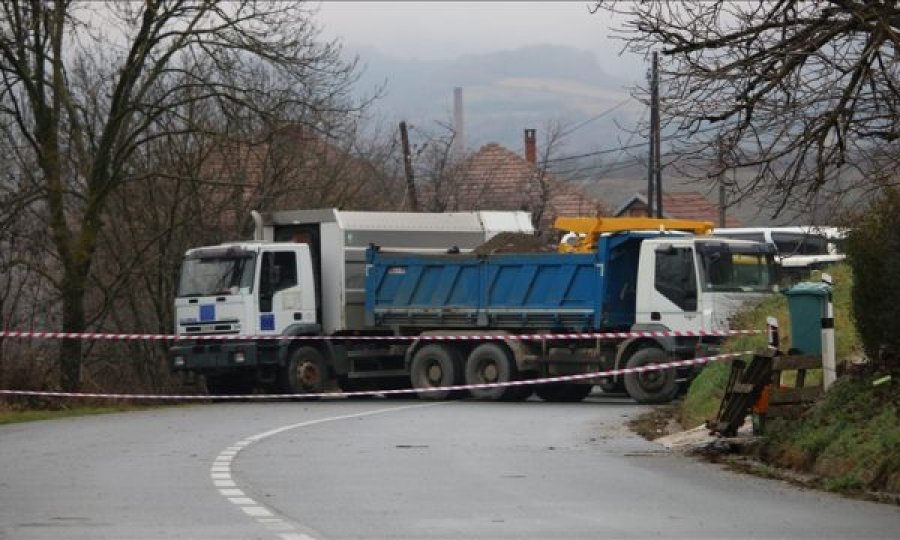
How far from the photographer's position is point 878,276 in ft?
55.1

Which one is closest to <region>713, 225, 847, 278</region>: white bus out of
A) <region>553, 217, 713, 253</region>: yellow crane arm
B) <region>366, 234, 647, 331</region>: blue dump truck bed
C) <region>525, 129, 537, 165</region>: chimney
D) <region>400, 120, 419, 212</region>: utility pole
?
<region>553, 217, 713, 253</region>: yellow crane arm

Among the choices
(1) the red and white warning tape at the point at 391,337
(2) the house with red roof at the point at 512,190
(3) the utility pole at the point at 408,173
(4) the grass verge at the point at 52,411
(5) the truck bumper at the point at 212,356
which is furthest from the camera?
(2) the house with red roof at the point at 512,190

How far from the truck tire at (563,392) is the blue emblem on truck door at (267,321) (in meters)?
5.16

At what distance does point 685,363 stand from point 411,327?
6.98 metres

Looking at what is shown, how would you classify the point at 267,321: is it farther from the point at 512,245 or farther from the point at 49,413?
the point at 49,413

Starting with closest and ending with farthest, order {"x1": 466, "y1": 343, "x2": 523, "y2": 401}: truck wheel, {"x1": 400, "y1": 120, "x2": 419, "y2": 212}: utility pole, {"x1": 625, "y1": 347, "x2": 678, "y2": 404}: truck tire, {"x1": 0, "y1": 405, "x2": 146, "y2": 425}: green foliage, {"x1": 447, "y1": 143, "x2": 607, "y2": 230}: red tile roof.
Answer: {"x1": 0, "y1": 405, "x2": 146, "y2": 425}: green foliage → {"x1": 625, "y1": 347, "x2": 678, "y2": 404}: truck tire → {"x1": 466, "y1": 343, "x2": 523, "y2": 401}: truck wheel → {"x1": 400, "y1": 120, "x2": 419, "y2": 212}: utility pole → {"x1": 447, "y1": 143, "x2": 607, "y2": 230}: red tile roof

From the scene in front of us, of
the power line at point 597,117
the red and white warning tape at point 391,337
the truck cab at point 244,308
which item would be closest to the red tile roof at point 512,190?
the power line at point 597,117

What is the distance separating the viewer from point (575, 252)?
3134 centimetres

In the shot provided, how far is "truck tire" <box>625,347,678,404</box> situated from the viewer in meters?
29.4

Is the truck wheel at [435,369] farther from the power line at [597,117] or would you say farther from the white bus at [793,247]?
the white bus at [793,247]

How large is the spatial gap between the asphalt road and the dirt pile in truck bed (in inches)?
340

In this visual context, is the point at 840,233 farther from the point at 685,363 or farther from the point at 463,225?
the point at 463,225

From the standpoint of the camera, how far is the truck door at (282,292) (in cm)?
3303

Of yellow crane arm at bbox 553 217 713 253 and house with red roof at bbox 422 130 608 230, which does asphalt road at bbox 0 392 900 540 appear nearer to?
yellow crane arm at bbox 553 217 713 253
